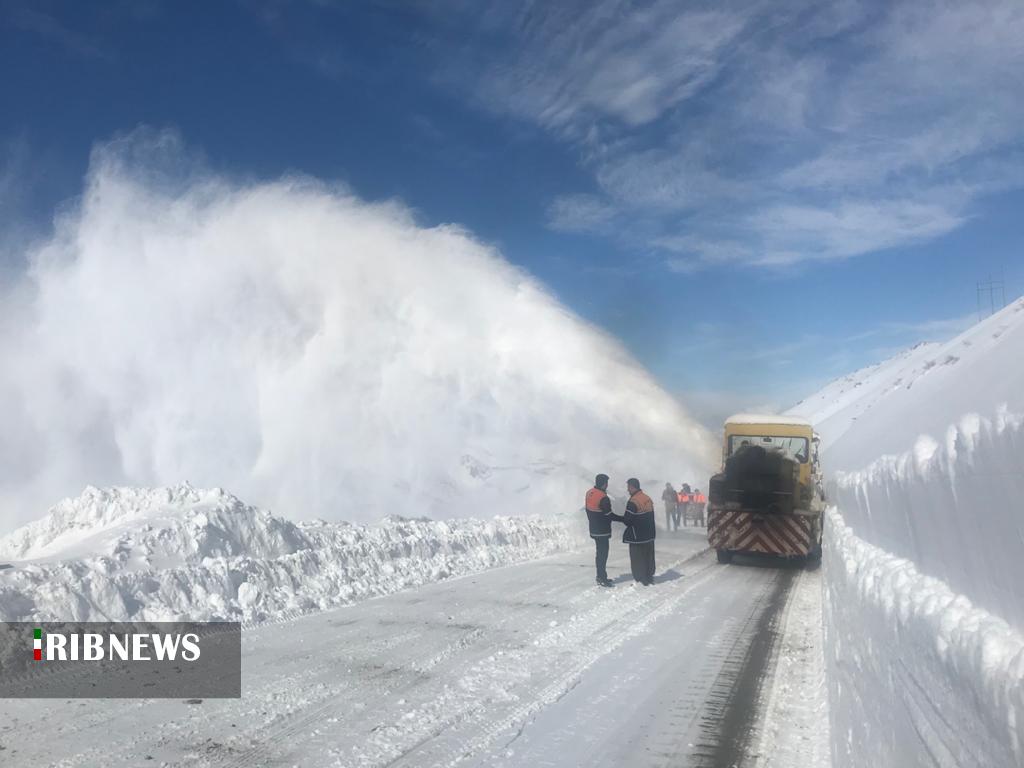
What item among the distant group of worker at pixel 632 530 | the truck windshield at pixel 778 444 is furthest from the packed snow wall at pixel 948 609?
the truck windshield at pixel 778 444

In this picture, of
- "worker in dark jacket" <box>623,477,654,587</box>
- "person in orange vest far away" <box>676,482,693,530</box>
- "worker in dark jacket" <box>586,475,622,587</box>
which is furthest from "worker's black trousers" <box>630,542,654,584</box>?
"person in orange vest far away" <box>676,482,693,530</box>

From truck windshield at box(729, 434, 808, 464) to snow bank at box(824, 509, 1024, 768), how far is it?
12.2 metres

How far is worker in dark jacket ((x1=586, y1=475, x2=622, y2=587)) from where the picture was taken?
1170cm

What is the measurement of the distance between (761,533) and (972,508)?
12.8 m

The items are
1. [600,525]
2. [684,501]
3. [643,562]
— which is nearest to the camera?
[643,562]

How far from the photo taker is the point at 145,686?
604 cm

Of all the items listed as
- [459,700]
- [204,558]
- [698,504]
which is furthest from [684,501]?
[459,700]

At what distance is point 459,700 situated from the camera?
19.1 feet

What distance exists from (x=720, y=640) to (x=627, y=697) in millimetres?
2527

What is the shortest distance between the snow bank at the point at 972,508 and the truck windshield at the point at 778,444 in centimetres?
1295

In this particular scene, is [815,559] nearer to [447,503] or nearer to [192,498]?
[192,498]

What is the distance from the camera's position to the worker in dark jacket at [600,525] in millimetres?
11695

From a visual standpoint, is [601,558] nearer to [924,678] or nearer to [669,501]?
[924,678]

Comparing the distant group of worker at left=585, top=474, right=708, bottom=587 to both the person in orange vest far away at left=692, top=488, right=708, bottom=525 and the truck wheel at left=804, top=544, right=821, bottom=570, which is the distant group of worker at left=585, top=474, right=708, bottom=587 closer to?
the truck wheel at left=804, top=544, right=821, bottom=570
